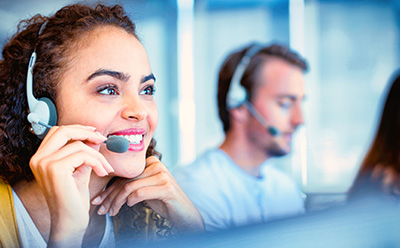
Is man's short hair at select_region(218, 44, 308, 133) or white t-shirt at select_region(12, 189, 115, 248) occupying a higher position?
man's short hair at select_region(218, 44, 308, 133)

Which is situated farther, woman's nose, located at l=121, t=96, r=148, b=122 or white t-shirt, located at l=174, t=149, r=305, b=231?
white t-shirt, located at l=174, t=149, r=305, b=231

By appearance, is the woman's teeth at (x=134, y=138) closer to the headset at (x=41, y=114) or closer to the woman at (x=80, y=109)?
the woman at (x=80, y=109)

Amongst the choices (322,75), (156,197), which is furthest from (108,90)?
(322,75)

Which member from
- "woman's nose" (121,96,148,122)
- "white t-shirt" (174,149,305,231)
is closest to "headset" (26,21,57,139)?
"woman's nose" (121,96,148,122)

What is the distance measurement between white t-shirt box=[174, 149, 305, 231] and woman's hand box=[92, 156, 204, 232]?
89 mm

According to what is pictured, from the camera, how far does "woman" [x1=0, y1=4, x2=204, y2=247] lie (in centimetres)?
65

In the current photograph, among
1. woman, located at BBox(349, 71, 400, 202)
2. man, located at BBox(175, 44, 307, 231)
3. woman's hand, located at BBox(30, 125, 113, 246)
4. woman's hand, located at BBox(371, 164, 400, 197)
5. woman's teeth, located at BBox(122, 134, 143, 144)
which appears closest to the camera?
woman's hand, located at BBox(30, 125, 113, 246)

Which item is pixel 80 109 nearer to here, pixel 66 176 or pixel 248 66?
pixel 66 176

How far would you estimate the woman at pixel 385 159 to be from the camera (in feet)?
3.33

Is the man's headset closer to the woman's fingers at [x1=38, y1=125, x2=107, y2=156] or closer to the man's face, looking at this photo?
the man's face

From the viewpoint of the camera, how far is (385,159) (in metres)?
1.15

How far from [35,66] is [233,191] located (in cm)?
73

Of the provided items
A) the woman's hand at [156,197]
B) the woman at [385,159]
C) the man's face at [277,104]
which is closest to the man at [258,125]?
the man's face at [277,104]

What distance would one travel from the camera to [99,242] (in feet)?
2.29
